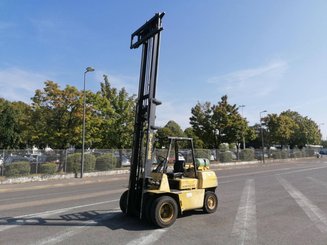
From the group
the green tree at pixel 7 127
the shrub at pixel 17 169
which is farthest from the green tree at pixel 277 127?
the shrub at pixel 17 169

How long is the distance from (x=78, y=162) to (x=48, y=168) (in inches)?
105

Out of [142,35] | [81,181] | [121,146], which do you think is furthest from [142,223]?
[121,146]

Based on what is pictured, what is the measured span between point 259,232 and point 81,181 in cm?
1686

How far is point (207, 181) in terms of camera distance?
9.41 m

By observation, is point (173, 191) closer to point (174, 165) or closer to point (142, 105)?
point (174, 165)

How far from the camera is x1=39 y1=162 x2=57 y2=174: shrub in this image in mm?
23053

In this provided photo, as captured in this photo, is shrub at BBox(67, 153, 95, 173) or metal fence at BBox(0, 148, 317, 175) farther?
shrub at BBox(67, 153, 95, 173)

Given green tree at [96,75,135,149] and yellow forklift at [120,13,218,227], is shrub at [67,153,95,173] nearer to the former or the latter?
green tree at [96,75,135,149]

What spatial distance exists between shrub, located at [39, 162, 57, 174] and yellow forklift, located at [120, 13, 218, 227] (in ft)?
51.5

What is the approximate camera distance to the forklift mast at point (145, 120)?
331 inches

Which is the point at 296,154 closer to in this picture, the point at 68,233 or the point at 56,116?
A: the point at 56,116

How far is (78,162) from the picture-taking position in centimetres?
2541

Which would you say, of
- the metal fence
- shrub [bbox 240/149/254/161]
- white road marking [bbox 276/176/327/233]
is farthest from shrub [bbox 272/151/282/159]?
white road marking [bbox 276/176/327/233]

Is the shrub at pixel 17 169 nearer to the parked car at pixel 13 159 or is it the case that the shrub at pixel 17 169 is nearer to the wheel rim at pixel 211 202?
the parked car at pixel 13 159
